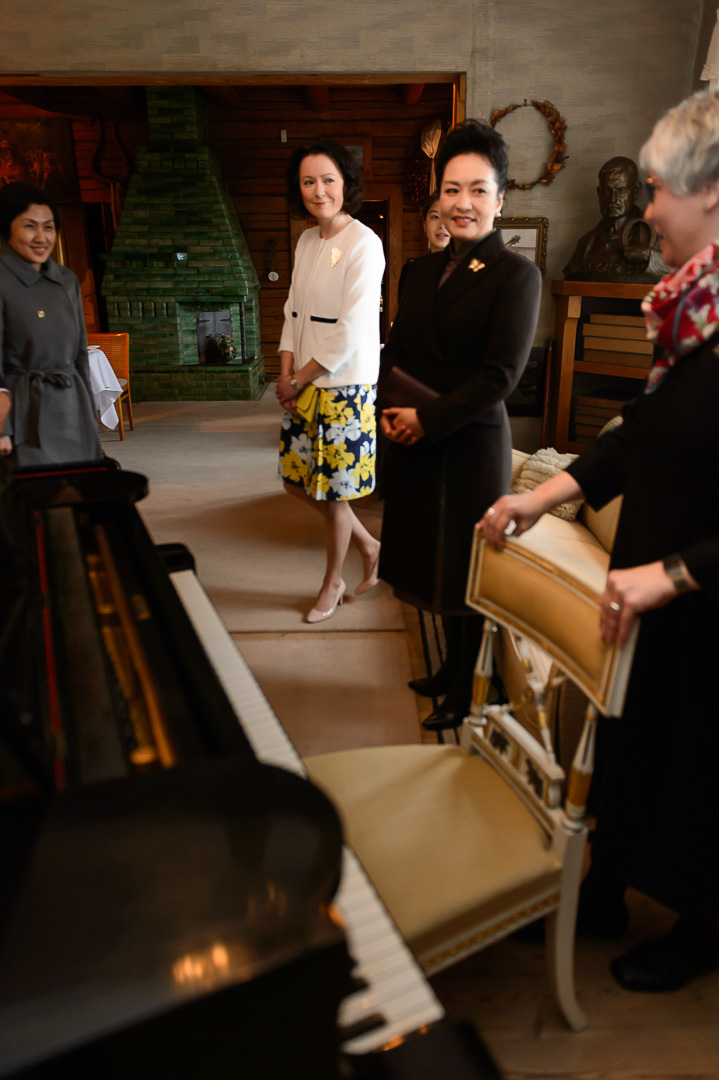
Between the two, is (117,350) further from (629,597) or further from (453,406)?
(629,597)

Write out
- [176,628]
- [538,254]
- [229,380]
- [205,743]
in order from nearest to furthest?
[205,743] → [176,628] → [538,254] → [229,380]

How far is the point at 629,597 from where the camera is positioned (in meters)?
1.02

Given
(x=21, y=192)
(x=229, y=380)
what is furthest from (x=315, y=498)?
(x=229, y=380)

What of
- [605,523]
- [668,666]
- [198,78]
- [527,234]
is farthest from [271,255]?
[668,666]

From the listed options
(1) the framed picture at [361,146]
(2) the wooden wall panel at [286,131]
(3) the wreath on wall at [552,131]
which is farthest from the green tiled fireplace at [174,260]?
(3) the wreath on wall at [552,131]

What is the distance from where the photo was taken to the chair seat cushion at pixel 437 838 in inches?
40.6

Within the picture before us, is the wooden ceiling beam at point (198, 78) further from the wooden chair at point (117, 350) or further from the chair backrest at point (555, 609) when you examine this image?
the chair backrest at point (555, 609)

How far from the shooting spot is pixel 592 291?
4.16 m

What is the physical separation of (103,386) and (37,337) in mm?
3095

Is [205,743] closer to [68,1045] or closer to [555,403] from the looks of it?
[68,1045]

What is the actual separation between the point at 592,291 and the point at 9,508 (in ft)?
12.1

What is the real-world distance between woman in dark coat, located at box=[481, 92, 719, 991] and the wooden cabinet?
10.4 feet

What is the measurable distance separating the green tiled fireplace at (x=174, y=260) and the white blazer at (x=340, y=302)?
5.87 m

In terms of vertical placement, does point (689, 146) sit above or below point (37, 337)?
above
